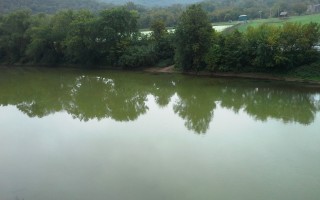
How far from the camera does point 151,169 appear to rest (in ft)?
33.1

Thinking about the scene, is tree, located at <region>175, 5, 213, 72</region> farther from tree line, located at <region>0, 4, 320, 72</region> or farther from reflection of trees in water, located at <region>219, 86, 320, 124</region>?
reflection of trees in water, located at <region>219, 86, 320, 124</region>

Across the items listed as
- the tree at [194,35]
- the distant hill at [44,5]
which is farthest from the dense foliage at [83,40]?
the distant hill at [44,5]

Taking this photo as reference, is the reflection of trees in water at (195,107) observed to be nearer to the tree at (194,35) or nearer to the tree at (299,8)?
the tree at (194,35)

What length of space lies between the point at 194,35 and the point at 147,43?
628cm

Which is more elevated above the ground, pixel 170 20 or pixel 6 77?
pixel 170 20

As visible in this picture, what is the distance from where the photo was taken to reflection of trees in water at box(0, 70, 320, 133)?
16.0 metres

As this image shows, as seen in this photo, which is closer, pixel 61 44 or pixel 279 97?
pixel 279 97

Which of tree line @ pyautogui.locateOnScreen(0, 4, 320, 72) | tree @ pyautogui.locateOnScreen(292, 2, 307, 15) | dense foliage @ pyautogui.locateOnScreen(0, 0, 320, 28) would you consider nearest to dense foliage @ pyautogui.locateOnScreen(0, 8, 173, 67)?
tree line @ pyautogui.locateOnScreen(0, 4, 320, 72)

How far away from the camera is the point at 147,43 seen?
30.2m

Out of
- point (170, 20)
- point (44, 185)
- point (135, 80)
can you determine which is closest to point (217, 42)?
point (135, 80)

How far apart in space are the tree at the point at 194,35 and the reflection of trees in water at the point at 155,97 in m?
1.81

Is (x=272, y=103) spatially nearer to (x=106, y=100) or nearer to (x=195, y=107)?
(x=195, y=107)

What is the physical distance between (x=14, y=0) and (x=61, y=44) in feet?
107

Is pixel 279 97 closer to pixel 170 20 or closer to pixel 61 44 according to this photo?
pixel 61 44
